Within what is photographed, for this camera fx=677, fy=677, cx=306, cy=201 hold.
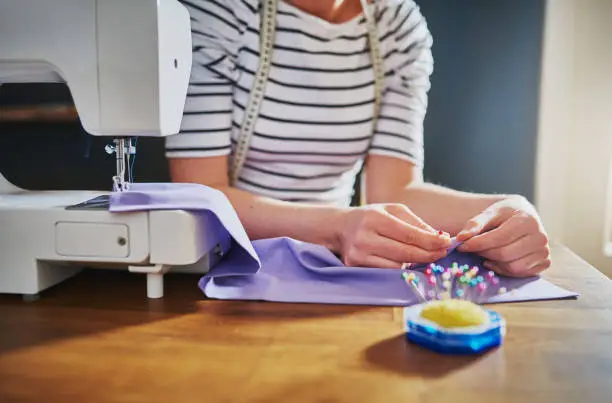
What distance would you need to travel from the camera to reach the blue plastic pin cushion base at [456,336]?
0.67m

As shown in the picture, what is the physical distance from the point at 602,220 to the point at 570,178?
0.13m

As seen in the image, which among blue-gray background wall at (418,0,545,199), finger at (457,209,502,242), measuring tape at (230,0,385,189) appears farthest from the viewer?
blue-gray background wall at (418,0,545,199)

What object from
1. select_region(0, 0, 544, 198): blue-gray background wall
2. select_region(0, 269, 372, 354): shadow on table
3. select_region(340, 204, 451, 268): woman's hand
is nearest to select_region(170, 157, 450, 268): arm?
select_region(340, 204, 451, 268): woman's hand

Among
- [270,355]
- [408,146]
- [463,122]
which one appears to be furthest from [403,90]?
[270,355]

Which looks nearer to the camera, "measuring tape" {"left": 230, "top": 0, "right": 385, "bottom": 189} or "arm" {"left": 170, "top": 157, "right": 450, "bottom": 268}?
"arm" {"left": 170, "top": 157, "right": 450, "bottom": 268}

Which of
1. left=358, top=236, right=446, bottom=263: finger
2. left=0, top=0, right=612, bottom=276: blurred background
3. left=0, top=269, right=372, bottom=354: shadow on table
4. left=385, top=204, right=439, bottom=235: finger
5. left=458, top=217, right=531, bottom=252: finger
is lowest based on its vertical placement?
left=0, top=269, right=372, bottom=354: shadow on table

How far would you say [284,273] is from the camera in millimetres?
909

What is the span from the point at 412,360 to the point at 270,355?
0.45ft

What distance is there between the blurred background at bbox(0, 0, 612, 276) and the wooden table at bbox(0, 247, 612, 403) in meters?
0.74

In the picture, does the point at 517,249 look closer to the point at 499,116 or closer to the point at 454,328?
the point at 454,328

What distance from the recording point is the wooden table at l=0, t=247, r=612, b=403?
1.92 feet

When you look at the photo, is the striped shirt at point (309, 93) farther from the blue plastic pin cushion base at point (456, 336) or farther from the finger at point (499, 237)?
the blue plastic pin cushion base at point (456, 336)

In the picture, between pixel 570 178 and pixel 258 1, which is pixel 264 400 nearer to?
pixel 258 1

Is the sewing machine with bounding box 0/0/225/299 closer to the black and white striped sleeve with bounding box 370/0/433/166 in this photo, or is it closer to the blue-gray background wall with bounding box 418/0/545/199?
the black and white striped sleeve with bounding box 370/0/433/166
